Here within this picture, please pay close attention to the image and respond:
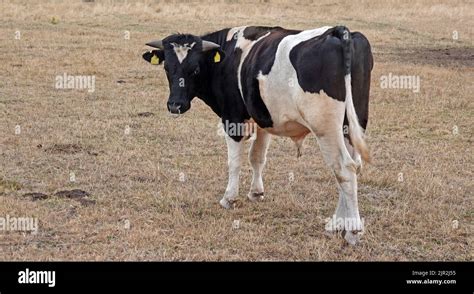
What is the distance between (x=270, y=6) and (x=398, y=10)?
563cm

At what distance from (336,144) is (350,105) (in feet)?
1.12

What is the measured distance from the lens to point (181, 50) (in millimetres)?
7328

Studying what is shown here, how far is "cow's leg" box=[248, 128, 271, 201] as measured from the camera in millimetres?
7764

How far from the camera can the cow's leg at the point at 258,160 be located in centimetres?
776

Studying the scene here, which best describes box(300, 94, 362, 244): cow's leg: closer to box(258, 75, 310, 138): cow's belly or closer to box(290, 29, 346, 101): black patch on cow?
box(290, 29, 346, 101): black patch on cow

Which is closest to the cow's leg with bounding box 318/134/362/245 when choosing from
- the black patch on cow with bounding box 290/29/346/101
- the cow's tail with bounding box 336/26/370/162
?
the cow's tail with bounding box 336/26/370/162

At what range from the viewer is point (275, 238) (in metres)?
6.56

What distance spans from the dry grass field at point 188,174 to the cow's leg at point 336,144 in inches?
8.7

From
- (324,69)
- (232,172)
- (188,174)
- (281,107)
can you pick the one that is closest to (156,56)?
(232,172)

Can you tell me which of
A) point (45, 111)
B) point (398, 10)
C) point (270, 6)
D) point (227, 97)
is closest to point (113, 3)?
point (270, 6)

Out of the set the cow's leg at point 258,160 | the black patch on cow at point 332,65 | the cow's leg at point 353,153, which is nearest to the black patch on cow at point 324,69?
the black patch on cow at point 332,65

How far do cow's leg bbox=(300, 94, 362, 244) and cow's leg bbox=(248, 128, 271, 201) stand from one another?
1.44m
